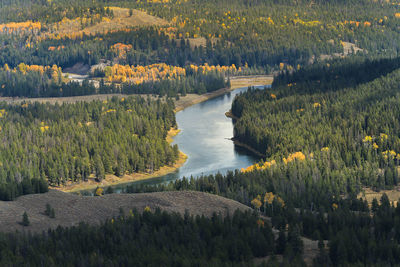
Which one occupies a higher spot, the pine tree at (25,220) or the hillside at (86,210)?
the pine tree at (25,220)

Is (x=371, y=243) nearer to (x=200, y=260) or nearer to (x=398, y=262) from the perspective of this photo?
(x=398, y=262)

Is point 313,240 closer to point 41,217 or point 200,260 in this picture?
point 200,260

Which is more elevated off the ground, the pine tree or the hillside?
the pine tree

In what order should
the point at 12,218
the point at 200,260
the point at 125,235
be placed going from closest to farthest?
Answer: the point at 200,260
the point at 125,235
the point at 12,218

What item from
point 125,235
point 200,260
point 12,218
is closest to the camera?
point 200,260

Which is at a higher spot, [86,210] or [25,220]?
[25,220]

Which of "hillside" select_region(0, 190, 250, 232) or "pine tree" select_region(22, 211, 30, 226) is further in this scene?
"hillside" select_region(0, 190, 250, 232)

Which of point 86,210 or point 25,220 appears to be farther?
point 86,210

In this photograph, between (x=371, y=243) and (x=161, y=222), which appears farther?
(x=161, y=222)

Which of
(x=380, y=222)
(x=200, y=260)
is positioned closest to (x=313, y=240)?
(x=380, y=222)

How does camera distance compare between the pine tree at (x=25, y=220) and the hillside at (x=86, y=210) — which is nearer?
the pine tree at (x=25, y=220)
